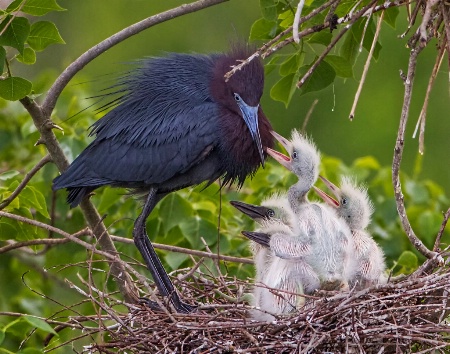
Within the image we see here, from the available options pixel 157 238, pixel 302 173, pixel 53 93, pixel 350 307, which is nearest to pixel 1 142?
pixel 157 238

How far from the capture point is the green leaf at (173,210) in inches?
192

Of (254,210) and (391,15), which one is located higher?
(391,15)

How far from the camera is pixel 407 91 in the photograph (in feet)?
11.9

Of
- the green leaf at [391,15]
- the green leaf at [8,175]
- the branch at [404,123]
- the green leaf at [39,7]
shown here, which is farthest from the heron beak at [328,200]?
the green leaf at [39,7]

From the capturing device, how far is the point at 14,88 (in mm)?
3951

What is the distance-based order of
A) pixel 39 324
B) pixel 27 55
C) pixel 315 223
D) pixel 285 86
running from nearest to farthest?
pixel 39 324 → pixel 27 55 → pixel 315 223 → pixel 285 86

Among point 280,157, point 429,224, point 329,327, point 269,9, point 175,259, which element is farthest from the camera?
point 429,224

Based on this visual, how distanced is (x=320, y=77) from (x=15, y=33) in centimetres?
131

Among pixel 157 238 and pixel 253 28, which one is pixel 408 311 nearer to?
pixel 253 28

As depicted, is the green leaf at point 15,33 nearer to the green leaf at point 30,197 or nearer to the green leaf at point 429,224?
the green leaf at point 30,197

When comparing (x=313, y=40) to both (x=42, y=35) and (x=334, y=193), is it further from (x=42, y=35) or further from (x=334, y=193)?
(x=42, y=35)

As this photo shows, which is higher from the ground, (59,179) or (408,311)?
(59,179)

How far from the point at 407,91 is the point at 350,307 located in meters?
0.81

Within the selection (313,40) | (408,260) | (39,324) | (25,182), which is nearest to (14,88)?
(25,182)
